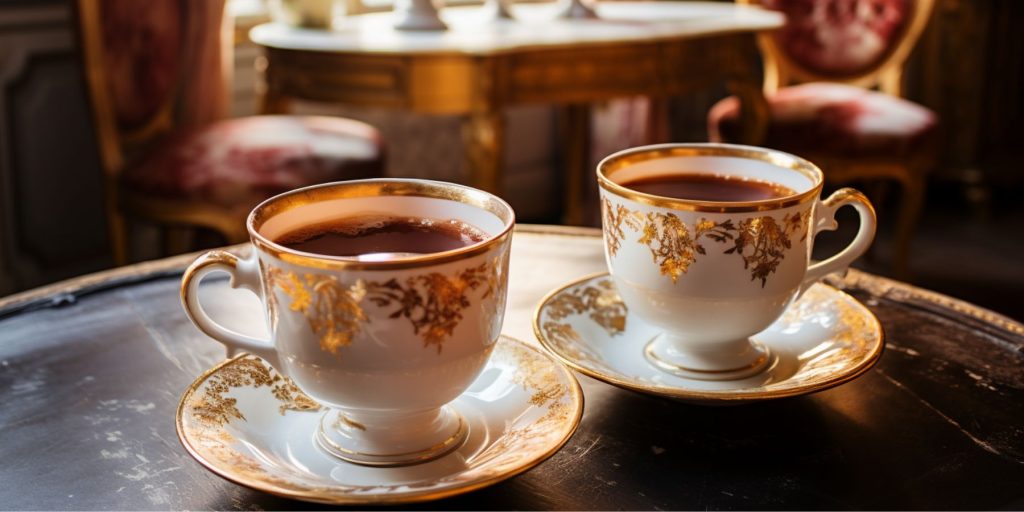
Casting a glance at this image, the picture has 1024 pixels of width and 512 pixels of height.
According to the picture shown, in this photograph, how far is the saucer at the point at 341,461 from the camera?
17.7 inches

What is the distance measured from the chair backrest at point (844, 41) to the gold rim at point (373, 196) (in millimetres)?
1791

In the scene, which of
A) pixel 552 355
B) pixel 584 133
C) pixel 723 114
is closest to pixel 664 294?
pixel 552 355

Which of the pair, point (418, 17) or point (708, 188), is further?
point (418, 17)

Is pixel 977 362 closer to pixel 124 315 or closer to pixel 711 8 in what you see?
pixel 124 315

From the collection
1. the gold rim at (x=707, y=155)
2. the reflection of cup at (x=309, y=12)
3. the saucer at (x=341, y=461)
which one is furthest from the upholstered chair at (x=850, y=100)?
the saucer at (x=341, y=461)

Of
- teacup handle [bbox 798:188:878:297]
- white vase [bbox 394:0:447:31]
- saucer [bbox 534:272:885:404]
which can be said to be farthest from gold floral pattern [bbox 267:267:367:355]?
white vase [bbox 394:0:447:31]

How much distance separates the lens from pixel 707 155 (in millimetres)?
657

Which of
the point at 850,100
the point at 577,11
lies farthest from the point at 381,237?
the point at 850,100

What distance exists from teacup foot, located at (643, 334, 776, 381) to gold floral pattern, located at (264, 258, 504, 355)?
173 millimetres

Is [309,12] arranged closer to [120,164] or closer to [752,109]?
[120,164]

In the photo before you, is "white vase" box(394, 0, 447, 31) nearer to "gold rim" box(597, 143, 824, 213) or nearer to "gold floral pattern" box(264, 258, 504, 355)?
"gold rim" box(597, 143, 824, 213)

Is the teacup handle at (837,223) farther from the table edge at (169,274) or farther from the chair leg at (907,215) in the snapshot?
the chair leg at (907,215)

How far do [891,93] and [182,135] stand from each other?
56.6 inches

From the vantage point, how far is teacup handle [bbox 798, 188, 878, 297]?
0.61m
